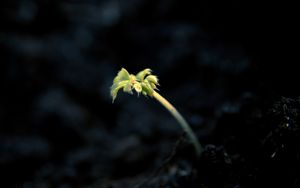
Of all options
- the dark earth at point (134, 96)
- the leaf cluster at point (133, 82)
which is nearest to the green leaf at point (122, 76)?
the leaf cluster at point (133, 82)

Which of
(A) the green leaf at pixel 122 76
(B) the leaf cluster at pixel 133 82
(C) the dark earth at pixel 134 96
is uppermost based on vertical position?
(C) the dark earth at pixel 134 96

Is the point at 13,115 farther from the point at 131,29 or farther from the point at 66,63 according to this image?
the point at 131,29

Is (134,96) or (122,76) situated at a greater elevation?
(134,96)

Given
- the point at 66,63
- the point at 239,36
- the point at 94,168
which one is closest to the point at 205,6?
the point at 239,36

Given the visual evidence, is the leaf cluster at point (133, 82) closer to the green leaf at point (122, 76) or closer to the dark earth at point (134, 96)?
the green leaf at point (122, 76)

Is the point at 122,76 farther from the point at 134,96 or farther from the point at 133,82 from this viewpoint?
the point at 134,96

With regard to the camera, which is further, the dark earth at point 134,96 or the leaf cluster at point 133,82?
the dark earth at point 134,96

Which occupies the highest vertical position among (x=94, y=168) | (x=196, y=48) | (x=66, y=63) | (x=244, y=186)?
(x=66, y=63)

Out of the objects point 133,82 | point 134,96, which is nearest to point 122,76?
point 133,82
